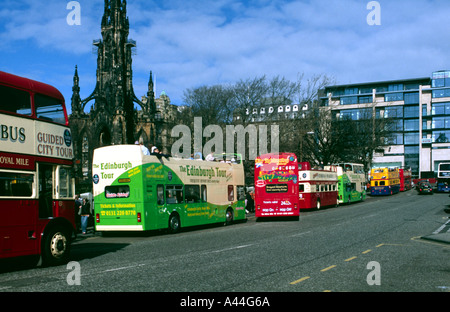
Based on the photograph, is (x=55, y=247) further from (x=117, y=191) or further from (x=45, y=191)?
(x=117, y=191)

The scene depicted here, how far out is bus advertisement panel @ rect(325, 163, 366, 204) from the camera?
47.8 meters

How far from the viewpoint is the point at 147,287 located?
328 inches

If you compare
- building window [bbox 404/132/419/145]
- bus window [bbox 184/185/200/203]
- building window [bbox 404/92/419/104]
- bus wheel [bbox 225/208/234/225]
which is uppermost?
building window [bbox 404/92/419/104]

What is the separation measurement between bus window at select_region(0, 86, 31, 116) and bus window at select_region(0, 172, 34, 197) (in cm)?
146

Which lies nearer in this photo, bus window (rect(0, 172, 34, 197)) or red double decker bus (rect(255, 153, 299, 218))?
bus window (rect(0, 172, 34, 197))

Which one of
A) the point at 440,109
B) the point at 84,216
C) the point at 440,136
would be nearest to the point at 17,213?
the point at 84,216

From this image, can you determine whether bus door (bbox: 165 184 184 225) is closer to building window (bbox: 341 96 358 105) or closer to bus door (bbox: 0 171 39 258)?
bus door (bbox: 0 171 39 258)

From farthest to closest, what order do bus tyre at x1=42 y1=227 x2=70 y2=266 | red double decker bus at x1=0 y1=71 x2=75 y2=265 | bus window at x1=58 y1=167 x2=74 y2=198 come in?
bus window at x1=58 y1=167 x2=74 y2=198, bus tyre at x1=42 y1=227 x2=70 y2=266, red double decker bus at x1=0 y1=71 x2=75 y2=265

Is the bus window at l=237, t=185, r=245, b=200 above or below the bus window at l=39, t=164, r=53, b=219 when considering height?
below

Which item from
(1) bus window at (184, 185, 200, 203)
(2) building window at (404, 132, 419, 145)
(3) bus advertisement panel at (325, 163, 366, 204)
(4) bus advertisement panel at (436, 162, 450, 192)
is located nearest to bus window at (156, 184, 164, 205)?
(1) bus window at (184, 185, 200, 203)

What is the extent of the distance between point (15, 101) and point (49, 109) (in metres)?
1.21

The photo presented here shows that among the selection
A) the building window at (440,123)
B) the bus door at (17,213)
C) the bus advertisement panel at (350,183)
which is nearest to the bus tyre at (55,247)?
the bus door at (17,213)

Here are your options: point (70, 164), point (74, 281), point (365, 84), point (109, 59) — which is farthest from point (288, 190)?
point (365, 84)

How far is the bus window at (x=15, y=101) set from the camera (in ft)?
34.8
